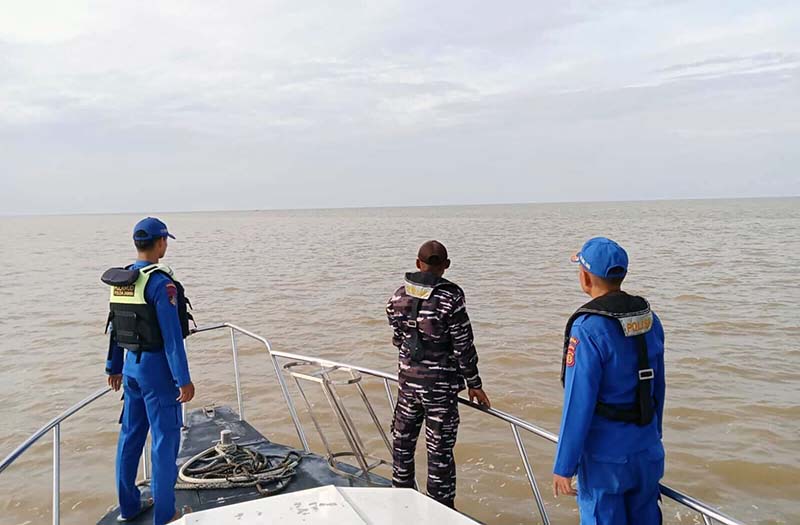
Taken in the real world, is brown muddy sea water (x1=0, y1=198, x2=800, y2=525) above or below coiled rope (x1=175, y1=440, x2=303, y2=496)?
below

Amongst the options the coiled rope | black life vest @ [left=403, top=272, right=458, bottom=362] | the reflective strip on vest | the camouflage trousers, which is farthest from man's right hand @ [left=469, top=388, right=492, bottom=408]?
the reflective strip on vest

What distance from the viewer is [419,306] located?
3.51 meters

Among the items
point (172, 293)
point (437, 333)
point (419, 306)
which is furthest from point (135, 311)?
point (437, 333)

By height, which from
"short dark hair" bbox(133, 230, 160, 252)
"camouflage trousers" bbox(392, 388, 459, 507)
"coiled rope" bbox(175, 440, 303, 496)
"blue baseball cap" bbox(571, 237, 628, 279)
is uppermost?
"short dark hair" bbox(133, 230, 160, 252)

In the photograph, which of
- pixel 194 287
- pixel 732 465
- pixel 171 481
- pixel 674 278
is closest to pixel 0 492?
pixel 171 481

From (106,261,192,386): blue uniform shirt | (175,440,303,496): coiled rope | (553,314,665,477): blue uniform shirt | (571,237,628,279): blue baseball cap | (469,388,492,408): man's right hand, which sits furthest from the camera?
(175,440,303,496): coiled rope

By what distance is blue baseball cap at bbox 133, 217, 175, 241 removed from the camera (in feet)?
11.5

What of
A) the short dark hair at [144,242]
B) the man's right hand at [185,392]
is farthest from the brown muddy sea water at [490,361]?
the short dark hair at [144,242]

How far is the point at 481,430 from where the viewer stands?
276 inches

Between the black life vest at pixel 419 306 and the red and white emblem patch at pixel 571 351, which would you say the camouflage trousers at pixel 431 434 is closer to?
the black life vest at pixel 419 306

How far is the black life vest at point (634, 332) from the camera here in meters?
2.47

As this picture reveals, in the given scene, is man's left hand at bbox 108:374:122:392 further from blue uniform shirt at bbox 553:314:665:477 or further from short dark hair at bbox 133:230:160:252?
blue uniform shirt at bbox 553:314:665:477

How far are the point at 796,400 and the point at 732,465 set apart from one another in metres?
2.49

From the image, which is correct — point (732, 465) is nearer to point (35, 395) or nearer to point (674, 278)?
point (35, 395)
